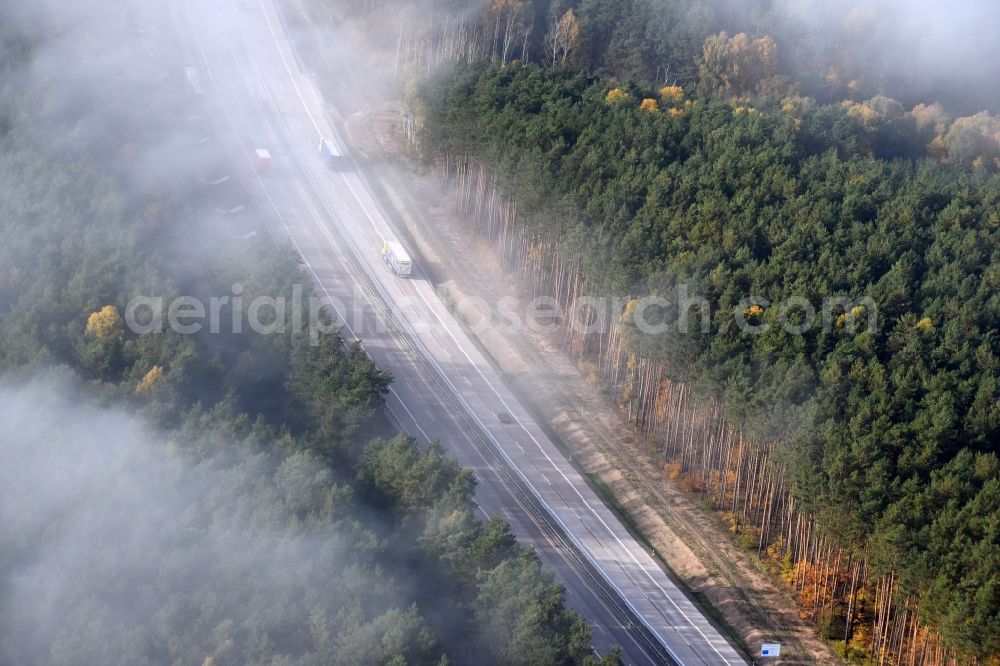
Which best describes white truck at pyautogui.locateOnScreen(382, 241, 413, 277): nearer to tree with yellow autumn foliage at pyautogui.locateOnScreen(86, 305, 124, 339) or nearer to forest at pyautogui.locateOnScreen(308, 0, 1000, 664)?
forest at pyautogui.locateOnScreen(308, 0, 1000, 664)

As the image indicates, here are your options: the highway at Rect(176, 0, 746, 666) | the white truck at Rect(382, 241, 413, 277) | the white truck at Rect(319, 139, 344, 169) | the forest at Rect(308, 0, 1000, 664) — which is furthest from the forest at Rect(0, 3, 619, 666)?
the white truck at Rect(319, 139, 344, 169)

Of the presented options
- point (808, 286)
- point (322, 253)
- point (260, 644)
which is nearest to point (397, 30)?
point (322, 253)

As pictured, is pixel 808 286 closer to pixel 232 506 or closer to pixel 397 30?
pixel 232 506

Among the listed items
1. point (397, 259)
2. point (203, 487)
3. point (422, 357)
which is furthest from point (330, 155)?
point (203, 487)

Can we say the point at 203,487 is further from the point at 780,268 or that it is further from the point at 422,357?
Answer: the point at 780,268

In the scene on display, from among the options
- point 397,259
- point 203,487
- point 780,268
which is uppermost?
point 780,268

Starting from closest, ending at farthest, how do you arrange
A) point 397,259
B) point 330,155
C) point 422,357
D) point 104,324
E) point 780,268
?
point 104,324 → point 780,268 → point 422,357 → point 397,259 → point 330,155

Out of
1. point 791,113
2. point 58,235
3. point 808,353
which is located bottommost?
point 58,235
